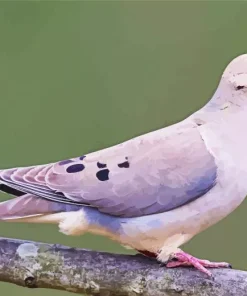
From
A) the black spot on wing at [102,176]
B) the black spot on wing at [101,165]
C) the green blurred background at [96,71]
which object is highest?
the green blurred background at [96,71]

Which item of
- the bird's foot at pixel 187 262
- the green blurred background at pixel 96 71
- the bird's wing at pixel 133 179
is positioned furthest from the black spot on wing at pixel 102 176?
the green blurred background at pixel 96 71

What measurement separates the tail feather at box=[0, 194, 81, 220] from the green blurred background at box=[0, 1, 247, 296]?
2.67 ft

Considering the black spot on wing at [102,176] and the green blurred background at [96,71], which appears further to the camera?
the green blurred background at [96,71]

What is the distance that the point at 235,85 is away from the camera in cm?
95

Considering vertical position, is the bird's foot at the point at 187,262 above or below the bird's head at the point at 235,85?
below

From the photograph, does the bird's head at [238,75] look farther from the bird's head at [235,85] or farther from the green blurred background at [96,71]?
the green blurred background at [96,71]

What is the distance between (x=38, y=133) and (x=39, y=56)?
7.2 inches

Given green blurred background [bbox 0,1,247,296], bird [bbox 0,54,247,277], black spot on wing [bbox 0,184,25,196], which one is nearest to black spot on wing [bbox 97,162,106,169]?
bird [bbox 0,54,247,277]

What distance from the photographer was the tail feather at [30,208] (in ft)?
2.98

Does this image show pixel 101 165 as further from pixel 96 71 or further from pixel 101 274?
pixel 96 71

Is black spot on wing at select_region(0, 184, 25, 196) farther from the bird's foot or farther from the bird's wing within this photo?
the bird's foot

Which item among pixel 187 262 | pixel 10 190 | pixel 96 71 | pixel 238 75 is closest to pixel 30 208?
pixel 10 190

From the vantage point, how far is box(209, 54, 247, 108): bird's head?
0.94 meters

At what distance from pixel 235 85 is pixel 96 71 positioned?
85 centimetres
